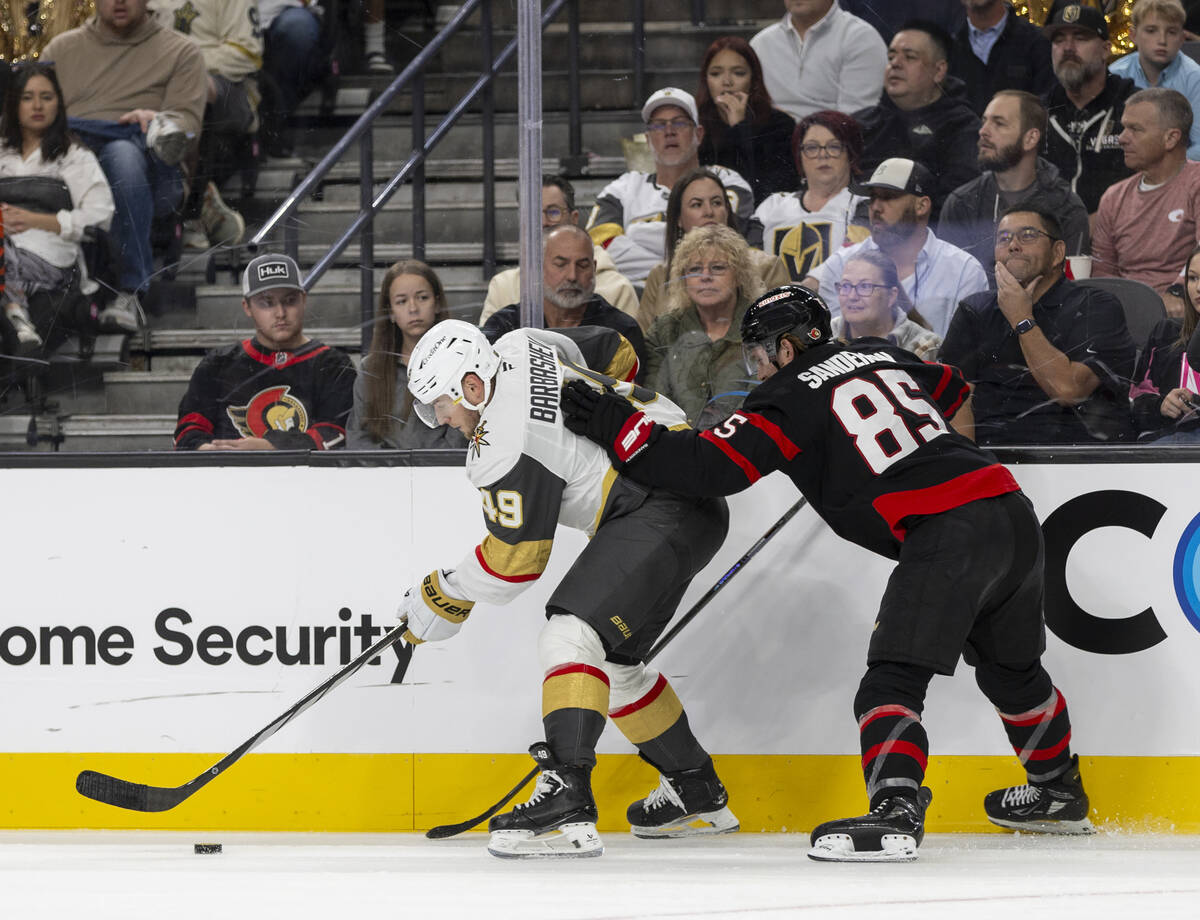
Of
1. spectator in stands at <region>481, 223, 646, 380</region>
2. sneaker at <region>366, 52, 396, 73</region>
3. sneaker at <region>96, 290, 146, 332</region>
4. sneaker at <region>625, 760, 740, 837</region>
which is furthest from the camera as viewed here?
sneaker at <region>366, 52, 396, 73</region>

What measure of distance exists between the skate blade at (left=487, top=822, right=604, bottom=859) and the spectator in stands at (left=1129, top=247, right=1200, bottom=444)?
1647 millimetres

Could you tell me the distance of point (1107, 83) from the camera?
12.4 feet

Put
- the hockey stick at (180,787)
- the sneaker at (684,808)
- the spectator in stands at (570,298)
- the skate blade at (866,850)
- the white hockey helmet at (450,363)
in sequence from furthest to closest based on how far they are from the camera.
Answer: the spectator in stands at (570,298)
the sneaker at (684,808)
the hockey stick at (180,787)
the white hockey helmet at (450,363)
the skate blade at (866,850)

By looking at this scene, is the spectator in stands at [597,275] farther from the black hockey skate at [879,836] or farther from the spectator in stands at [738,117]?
the black hockey skate at [879,836]

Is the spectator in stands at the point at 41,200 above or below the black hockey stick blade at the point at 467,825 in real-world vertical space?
above

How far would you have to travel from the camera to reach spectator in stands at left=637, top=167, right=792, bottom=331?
3.76 m

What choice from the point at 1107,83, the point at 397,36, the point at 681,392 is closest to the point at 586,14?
the point at 397,36

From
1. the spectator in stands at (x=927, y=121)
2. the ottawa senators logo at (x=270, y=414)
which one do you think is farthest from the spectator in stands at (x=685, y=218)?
the ottawa senators logo at (x=270, y=414)

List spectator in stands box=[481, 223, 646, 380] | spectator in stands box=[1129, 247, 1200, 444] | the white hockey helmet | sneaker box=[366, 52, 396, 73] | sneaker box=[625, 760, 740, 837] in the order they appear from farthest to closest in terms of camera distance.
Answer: sneaker box=[366, 52, 396, 73], spectator in stands box=[481, 223, 646, 380], spectator in stands box=[1129, 247, 1200, 444], sneaker box=[625, 760, 740, 837], the white hockey helmet

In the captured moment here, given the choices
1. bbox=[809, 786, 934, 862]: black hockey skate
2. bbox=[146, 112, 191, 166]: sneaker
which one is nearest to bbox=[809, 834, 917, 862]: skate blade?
bbox=[809, 786, 934, 862]: black hockey skate

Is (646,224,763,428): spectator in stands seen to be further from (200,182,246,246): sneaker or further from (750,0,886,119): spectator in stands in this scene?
(200,182,246,246): sneaker

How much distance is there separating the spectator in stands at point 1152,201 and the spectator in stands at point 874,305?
1.56ft

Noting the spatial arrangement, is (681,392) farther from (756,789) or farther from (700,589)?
(756,789)

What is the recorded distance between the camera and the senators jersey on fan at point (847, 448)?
3066 mm
